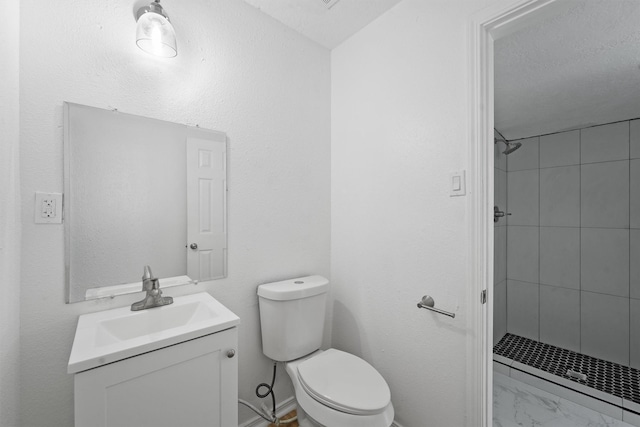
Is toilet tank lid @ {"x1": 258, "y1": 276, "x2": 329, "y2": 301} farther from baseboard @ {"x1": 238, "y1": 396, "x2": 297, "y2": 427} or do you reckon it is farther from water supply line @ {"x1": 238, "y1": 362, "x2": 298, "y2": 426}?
baseboard @ {"x1": 238, "y1": 396, "x2": 297, "y2": 427}

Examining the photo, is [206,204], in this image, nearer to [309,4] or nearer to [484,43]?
A: [309,4]

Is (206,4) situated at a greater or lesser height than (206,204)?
greater

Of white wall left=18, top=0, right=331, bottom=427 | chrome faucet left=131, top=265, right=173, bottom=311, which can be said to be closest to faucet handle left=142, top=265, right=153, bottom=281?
chrome faucet left=131, top=265, right=173, bottom=311

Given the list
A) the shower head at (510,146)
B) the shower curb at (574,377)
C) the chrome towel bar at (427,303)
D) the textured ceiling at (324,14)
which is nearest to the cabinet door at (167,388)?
the chrome towel bar at (427,303)

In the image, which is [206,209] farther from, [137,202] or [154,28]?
[154,28]

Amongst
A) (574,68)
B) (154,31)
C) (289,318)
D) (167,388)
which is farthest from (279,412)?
(574,68)

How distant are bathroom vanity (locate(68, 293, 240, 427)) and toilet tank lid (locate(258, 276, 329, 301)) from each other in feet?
1.12

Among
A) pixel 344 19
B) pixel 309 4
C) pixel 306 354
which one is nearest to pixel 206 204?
pixel 306 354

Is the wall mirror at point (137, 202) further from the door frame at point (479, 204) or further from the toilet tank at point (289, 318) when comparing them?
the door frame at point (479, 204)

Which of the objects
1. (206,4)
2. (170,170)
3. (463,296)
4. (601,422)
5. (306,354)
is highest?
(206,4)

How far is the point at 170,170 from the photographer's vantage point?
1.24 metres

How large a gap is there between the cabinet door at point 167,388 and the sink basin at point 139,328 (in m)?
0.03

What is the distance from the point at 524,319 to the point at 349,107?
9.19 ft

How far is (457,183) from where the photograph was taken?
1.20m
